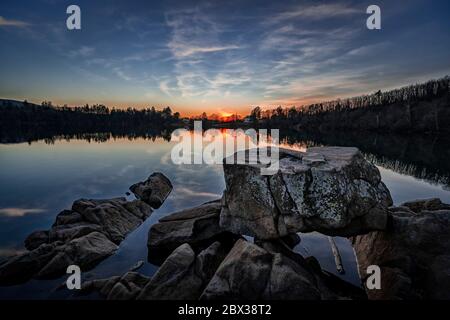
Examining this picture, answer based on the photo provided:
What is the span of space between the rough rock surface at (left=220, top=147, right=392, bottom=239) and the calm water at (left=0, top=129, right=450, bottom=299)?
3.22 m

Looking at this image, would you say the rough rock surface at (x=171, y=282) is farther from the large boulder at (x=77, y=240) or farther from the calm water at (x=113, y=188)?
the large boulder at (x=77, y=240)

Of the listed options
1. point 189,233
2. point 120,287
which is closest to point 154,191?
point 189,233

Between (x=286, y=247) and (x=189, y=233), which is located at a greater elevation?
(x=286, y=247)

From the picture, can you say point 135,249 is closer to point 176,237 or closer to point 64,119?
point 176,237

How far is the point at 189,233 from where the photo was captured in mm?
13625

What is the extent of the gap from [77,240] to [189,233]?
17.6ft

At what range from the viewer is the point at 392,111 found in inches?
4995

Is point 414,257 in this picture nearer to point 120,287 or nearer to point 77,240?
point 120,287

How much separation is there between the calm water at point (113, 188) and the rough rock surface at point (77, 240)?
1.84ft

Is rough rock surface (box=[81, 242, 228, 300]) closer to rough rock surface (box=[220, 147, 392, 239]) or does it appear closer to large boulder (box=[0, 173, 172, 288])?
rough rock surface (box=[220, 147, 392, 239])

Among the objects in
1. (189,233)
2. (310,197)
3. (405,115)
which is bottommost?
(189,233)

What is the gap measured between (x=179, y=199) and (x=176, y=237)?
11555mm

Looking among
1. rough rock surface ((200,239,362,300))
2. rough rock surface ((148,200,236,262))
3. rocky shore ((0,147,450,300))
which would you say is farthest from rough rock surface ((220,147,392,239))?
rough rock surface ((148,200,236,262))
